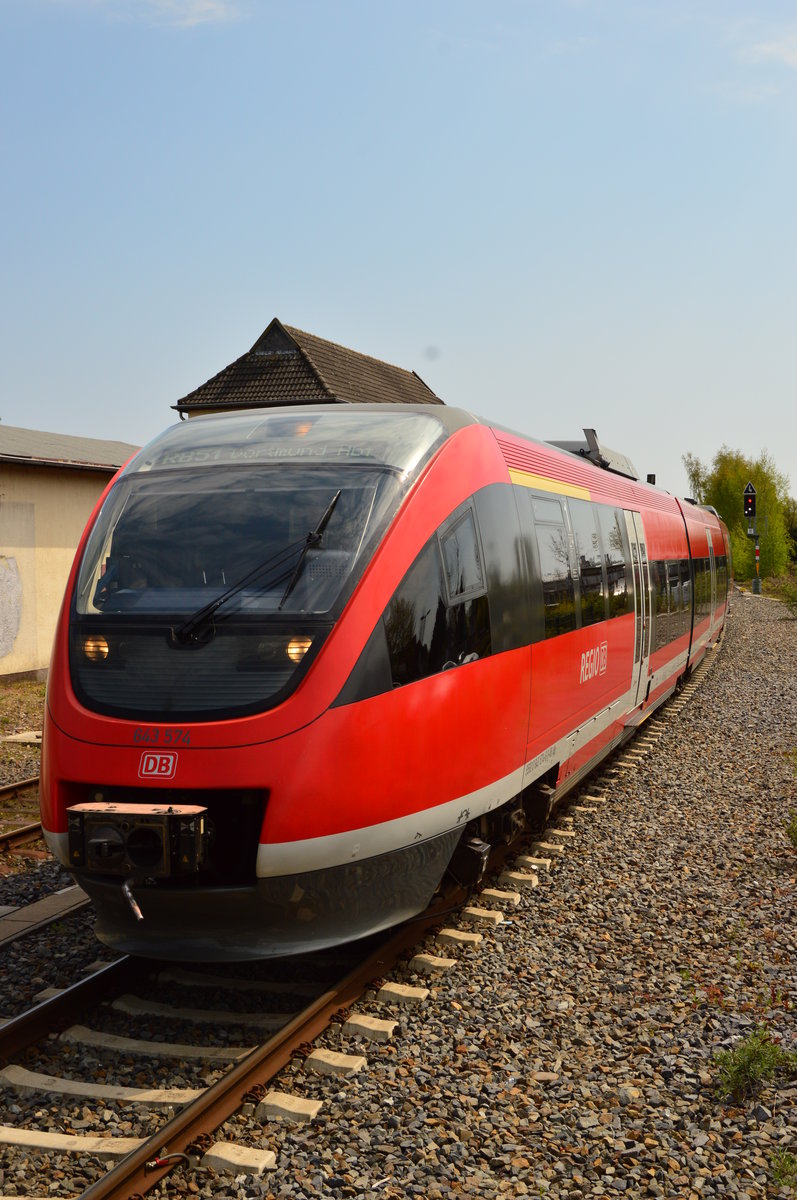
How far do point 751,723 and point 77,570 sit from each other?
439 inches

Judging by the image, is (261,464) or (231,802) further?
(261,464)

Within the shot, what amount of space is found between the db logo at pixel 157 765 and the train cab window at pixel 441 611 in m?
1.09

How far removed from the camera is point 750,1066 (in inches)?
179

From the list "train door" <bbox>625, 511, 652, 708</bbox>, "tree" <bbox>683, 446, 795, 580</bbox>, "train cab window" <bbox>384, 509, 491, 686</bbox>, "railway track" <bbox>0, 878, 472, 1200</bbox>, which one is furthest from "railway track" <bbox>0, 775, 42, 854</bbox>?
"tree" <bbox>683, 446, 795, 580</bbox>

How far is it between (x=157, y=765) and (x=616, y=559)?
6.36m

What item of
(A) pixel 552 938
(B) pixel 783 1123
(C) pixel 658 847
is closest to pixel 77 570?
(A) pixel 552 938

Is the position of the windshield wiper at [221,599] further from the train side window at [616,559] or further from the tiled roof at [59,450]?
the tiled roof at [59,450]

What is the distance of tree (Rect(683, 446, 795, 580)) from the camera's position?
6025cm

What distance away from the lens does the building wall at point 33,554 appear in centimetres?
1827

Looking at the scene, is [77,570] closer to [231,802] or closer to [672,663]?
[231,802]

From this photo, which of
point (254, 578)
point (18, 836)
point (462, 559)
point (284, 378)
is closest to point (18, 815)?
point (18, 836)

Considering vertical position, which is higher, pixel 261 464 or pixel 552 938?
pixel 261 464

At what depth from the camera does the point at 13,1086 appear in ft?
14.9

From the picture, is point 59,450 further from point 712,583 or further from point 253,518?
point 253,518
